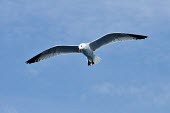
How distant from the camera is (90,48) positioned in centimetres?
3362

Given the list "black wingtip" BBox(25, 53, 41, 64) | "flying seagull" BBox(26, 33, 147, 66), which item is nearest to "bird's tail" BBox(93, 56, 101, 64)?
"flying seagull" BBox(26, 33, 147, 66)

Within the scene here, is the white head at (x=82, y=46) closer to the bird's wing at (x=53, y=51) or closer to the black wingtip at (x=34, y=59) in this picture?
the bird's wing at (x=53, y=51)

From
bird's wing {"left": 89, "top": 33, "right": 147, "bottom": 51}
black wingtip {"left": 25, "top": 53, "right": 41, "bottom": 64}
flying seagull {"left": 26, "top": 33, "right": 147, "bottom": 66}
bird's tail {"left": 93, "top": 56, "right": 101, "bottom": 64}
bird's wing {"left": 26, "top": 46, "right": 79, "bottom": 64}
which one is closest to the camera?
bird's tail {"left": 93, "top": 56, "right": 101, "bottom": 64}

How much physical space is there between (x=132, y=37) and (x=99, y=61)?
2.26 m

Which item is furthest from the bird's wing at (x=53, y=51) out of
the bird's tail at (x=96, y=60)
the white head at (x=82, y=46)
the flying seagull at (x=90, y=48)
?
the bird's tail at (x=96, y=60)

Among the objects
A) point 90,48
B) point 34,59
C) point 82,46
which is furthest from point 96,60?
point 34,59

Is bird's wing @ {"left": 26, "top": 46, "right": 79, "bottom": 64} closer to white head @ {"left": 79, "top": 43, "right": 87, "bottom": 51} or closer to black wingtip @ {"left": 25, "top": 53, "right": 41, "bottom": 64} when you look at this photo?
black wingtip @ {"left": 25, "top": 53, "right": 41, "bottom": 64}

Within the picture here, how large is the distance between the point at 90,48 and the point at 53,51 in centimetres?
241

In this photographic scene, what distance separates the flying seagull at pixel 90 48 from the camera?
33.3m

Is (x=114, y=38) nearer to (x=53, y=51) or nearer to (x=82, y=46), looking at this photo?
(x=82, y=46)

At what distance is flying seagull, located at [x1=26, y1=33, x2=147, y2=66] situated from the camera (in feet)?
109

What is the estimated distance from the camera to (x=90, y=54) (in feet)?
109

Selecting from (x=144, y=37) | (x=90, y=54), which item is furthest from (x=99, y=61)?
(x=144, y=37)

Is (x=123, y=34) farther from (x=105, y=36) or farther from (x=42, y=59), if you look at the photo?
(x=42, y=59)
